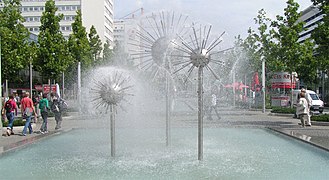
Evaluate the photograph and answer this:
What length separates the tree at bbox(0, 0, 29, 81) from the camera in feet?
71.8

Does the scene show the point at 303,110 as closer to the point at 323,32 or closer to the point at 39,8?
the point at 323,32

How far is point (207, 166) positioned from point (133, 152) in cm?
297

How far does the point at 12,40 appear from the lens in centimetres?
2225

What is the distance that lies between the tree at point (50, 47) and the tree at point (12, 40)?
5.49 m

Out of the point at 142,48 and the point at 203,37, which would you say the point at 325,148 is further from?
the point at 142,48

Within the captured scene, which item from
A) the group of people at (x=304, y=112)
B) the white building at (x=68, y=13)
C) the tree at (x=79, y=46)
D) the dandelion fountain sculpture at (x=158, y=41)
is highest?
the white building at (x=68, y=13)

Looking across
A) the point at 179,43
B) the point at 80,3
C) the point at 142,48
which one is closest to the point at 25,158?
the point at 142,48

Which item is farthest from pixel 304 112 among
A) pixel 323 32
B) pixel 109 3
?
pixel 109 3

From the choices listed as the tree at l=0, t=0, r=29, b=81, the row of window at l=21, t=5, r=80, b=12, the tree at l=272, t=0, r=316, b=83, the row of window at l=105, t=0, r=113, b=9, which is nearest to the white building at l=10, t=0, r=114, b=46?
the row of window at l=21, t=5, r=80, b=12

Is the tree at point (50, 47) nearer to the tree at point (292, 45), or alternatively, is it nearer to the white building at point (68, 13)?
the tree at point (292, 45)

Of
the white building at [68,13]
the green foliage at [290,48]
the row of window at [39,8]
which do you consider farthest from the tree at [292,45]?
the row of window at [39,8]

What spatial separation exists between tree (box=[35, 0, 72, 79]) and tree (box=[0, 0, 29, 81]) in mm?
5487

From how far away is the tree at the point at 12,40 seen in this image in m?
21.9

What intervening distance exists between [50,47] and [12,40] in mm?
7307
